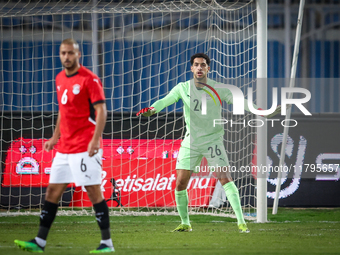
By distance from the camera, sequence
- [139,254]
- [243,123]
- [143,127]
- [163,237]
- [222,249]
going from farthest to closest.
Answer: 1. [143,127]
2. [243,123]
3. [163,237]
4. [222,249]
5. [139,254]

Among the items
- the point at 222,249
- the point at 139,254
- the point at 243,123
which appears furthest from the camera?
the point at 243,123

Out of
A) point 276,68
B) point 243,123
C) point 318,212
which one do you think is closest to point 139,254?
point 243,123

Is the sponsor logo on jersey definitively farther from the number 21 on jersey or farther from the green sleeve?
the green sleeve

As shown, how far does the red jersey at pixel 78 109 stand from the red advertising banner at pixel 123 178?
→ 407 cm

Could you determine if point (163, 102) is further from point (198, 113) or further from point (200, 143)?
point (200, 143)

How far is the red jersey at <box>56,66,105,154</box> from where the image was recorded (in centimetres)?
357

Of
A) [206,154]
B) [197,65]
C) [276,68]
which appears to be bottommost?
[206,154]

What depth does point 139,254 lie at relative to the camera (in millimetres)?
3488

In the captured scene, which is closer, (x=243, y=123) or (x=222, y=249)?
(x=222, y=249)

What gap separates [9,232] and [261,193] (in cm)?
297

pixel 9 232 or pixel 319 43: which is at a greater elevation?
pixel 319 43

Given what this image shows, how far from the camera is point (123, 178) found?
775cm

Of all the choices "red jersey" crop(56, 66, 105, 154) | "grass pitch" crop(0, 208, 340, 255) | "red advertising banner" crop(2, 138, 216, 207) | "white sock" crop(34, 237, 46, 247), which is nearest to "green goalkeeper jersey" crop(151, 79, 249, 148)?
"grass pitch" crop(0, 208, 340, 255)

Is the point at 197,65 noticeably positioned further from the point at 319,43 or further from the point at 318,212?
the point at 319,43
